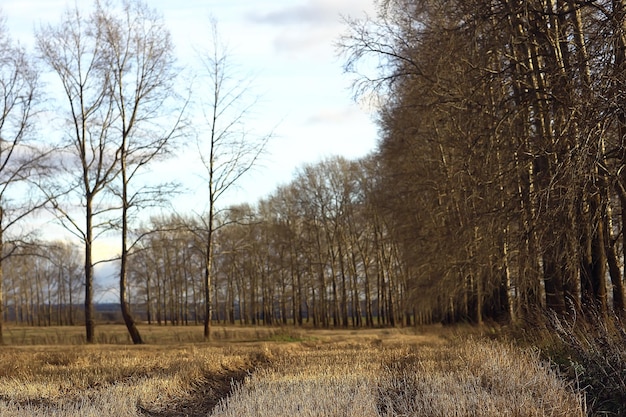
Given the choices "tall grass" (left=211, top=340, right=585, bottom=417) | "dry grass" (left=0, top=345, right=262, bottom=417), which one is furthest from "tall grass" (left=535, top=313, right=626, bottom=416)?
"dry grass" (left=0, top=345, right=262, bottom=417)

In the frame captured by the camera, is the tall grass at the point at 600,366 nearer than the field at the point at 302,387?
No

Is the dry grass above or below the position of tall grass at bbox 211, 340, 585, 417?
above

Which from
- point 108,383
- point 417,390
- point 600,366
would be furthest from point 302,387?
point 600,366

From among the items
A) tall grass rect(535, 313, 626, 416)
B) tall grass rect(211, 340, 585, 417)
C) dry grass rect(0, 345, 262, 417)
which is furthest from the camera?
dry grass rect(0, 345, 262, 417)

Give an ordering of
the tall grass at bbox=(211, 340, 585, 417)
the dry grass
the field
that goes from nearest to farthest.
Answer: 1. the tall grass at bbox=(211, 340, 585, 417)
2. the field
3. the dry grass

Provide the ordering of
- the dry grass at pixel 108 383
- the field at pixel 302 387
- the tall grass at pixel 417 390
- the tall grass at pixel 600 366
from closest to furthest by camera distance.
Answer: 1. the tall grass at pixel 417 390
2. the field at pixel 302 387
3. the tall grass at pixel 600 366
4. the dry grass at pixel 108 383

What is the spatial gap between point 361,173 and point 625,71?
4056cm

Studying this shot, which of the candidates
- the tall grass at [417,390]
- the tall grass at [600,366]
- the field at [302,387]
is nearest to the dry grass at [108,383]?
the field at [302,387]

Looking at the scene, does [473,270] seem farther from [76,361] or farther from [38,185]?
[38,185]

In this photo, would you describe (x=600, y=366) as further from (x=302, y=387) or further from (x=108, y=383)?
(x=108, y=383)

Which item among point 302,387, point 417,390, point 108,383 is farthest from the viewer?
point 108,383

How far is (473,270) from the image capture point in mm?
19922

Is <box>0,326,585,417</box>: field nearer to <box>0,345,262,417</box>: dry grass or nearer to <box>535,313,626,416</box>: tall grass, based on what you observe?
Answer: <box>0,345,262,417</box>: dry grass

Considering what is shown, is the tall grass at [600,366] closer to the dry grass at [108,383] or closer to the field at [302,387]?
the field at [302,387]
